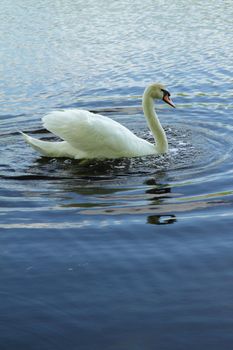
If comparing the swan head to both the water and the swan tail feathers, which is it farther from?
the swan tail feathers

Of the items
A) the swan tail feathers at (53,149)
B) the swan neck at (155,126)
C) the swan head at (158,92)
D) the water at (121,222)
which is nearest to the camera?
the water at (121,222)

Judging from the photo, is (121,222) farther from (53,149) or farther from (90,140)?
(53,149)

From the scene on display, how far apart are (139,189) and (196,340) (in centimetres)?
354

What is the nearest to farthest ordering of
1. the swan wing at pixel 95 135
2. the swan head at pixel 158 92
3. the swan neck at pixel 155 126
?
the swan wing at pixel 95 135
the swan neck at pixel 155 126
the swan head at pixel 158 92

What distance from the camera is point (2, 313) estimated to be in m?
5.86

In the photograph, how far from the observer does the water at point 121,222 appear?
5629mm

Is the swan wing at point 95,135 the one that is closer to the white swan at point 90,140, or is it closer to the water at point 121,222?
the white swan at point 90,140

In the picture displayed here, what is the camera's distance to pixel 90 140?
10078mm

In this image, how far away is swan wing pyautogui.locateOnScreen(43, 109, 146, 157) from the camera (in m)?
9.99

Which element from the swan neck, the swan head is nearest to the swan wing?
the swan neck

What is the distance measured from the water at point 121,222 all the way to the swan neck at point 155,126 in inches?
8.4

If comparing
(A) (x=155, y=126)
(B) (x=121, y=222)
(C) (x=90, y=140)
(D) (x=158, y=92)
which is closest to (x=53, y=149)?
(C) (x=90, y=140)

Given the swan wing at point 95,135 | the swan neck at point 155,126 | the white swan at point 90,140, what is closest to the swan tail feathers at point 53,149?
the white swan at point 90,140

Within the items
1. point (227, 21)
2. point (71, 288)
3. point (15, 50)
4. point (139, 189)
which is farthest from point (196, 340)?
→ point (227, 21)
